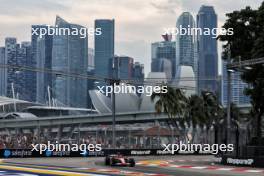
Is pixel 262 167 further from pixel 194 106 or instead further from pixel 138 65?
pixel 138 65

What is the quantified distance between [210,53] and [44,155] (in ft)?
405

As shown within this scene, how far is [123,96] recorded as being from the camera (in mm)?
140250

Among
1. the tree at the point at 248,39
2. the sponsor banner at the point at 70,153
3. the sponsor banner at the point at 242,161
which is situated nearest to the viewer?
the sponsor banner at the point at 242,161

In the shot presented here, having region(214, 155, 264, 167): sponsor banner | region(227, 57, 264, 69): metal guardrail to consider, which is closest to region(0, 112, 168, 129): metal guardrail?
region(214, 155, 264, 167): sponsor banner

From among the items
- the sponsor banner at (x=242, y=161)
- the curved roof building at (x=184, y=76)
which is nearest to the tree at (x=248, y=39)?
the sponsor banner at (x=242, y=161)

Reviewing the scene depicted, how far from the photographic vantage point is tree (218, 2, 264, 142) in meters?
43.7

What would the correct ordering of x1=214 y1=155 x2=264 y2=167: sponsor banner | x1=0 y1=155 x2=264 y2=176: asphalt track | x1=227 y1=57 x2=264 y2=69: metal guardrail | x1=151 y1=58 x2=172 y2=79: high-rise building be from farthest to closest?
x1=151 y1=58 x2=172 y2=79: high-rise building < x1=227 y1=57 x2=264 y2=69: metal guardrail < x1=214 y1=155 x2=264 y2=167: sponsor banner < x1=0 y1=155 x2=264 y2=176: asphalt track

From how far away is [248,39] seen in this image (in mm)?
45312

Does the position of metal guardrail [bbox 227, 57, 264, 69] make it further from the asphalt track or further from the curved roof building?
the curved roof building

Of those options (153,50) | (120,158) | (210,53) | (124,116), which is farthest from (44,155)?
(210,53)

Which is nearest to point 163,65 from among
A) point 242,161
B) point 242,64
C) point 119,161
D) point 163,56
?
point 163,56

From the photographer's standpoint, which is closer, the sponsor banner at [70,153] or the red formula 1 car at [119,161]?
the red formula 1 car at [119,161]

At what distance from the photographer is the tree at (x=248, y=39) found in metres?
43.7

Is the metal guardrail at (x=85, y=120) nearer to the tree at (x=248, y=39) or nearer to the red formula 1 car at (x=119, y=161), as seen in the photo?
the tree at (x=248, y=39)
